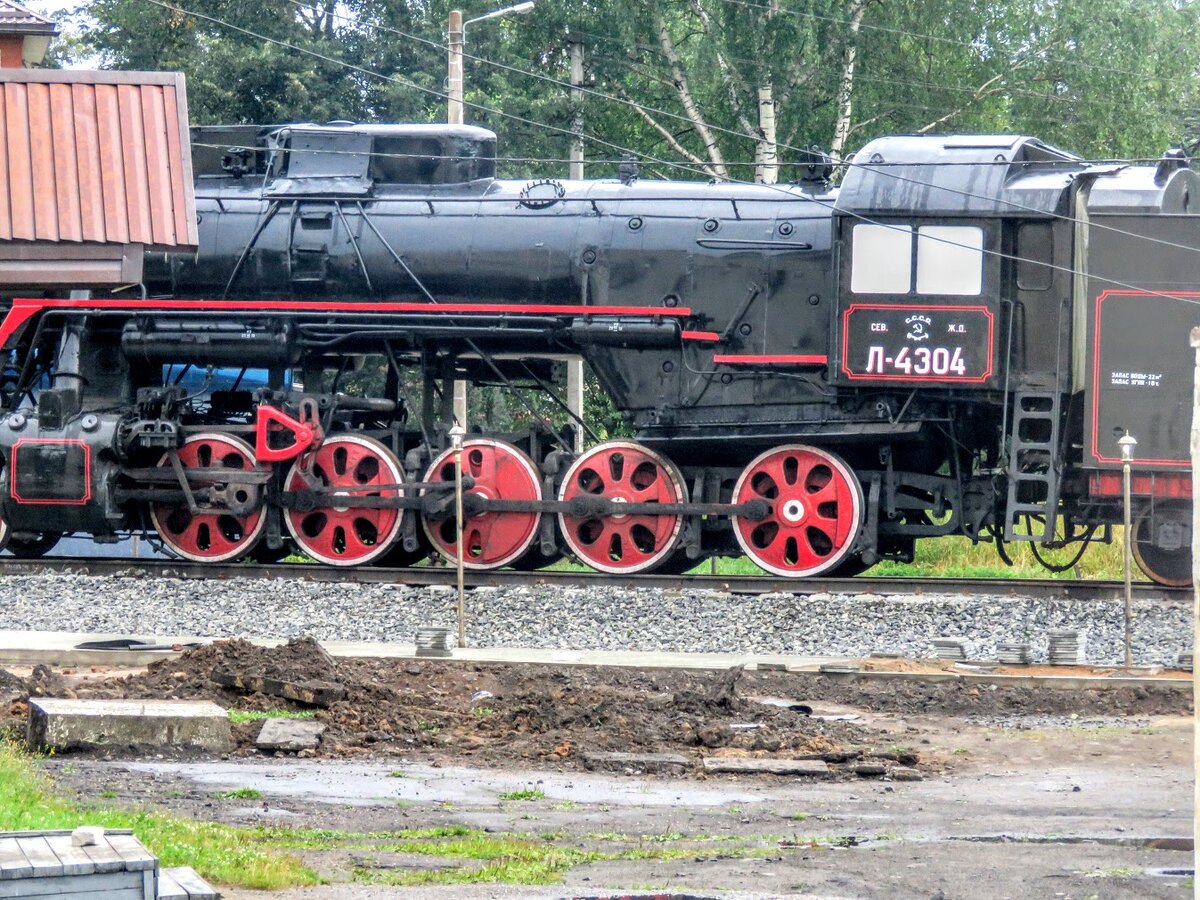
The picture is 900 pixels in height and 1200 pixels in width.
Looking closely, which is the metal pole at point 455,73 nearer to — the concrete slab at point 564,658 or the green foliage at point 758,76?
the green foliage at point 758,76

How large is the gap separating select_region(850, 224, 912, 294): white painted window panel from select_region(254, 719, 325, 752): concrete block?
7092mm

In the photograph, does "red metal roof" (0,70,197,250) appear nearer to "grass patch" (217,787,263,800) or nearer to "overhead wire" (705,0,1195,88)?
"grass patch" (217,787,263,800)

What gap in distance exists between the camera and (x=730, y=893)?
248 inches

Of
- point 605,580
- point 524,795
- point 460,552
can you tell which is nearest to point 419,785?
point 524,795

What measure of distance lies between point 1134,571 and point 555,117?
12930 millimetres

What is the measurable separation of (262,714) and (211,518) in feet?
21.3

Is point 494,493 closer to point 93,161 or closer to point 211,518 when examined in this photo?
point 211,518

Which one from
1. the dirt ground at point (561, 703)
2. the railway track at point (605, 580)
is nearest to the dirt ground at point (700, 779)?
the dirt ground at point (561, 703)

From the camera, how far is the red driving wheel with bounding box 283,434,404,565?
16172mm

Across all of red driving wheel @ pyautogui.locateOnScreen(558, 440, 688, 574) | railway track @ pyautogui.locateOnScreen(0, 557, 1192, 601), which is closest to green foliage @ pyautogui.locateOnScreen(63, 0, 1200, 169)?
red driving wheel @ pyautogui.locateOnScreen(558, 440, 688, 574)

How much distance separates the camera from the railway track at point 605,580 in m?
14.7

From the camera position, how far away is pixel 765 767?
9031 millimetres

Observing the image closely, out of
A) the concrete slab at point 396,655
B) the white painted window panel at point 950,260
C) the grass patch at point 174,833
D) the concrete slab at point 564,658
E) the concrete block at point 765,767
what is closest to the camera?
the grass patch at point 174,833

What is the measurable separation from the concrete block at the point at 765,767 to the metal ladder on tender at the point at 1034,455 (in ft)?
19.1
